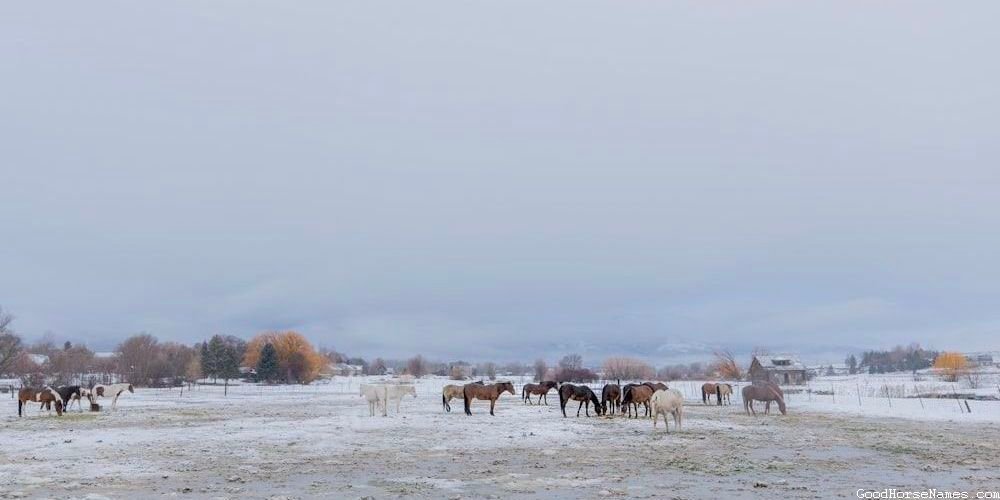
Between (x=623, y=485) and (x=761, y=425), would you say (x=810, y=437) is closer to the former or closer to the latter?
(x=761, y=425)

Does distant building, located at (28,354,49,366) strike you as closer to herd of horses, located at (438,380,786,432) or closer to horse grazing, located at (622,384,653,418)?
herd of horses, located at (438,380,786,432)

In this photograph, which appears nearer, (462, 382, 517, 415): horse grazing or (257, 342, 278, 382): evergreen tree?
(462, 382, 517, 415): horse grazing

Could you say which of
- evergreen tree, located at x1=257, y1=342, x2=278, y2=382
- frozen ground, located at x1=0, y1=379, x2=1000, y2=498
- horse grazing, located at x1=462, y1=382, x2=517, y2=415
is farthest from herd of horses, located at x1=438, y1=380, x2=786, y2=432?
evergreen tree, located at x1=257, y1=342, x2=278, y2=382

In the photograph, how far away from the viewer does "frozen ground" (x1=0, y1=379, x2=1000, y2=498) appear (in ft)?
45.4

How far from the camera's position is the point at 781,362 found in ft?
405

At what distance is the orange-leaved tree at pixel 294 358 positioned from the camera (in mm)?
120113

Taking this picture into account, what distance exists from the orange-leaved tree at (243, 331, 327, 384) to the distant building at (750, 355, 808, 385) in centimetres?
7346

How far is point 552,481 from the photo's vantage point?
48.1ft

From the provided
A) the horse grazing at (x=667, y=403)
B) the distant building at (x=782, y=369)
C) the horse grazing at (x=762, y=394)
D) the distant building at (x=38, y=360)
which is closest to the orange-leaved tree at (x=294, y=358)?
Result: the distant building at (x=38, y=360)

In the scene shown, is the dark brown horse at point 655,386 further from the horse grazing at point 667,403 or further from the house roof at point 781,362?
the house roof at point 781,362

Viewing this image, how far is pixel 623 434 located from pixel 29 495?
1767 cm

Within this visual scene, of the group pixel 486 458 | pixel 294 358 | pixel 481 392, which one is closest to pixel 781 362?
pixel 294 358

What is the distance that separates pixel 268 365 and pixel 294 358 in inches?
284

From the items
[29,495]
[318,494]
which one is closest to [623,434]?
[318,494]
